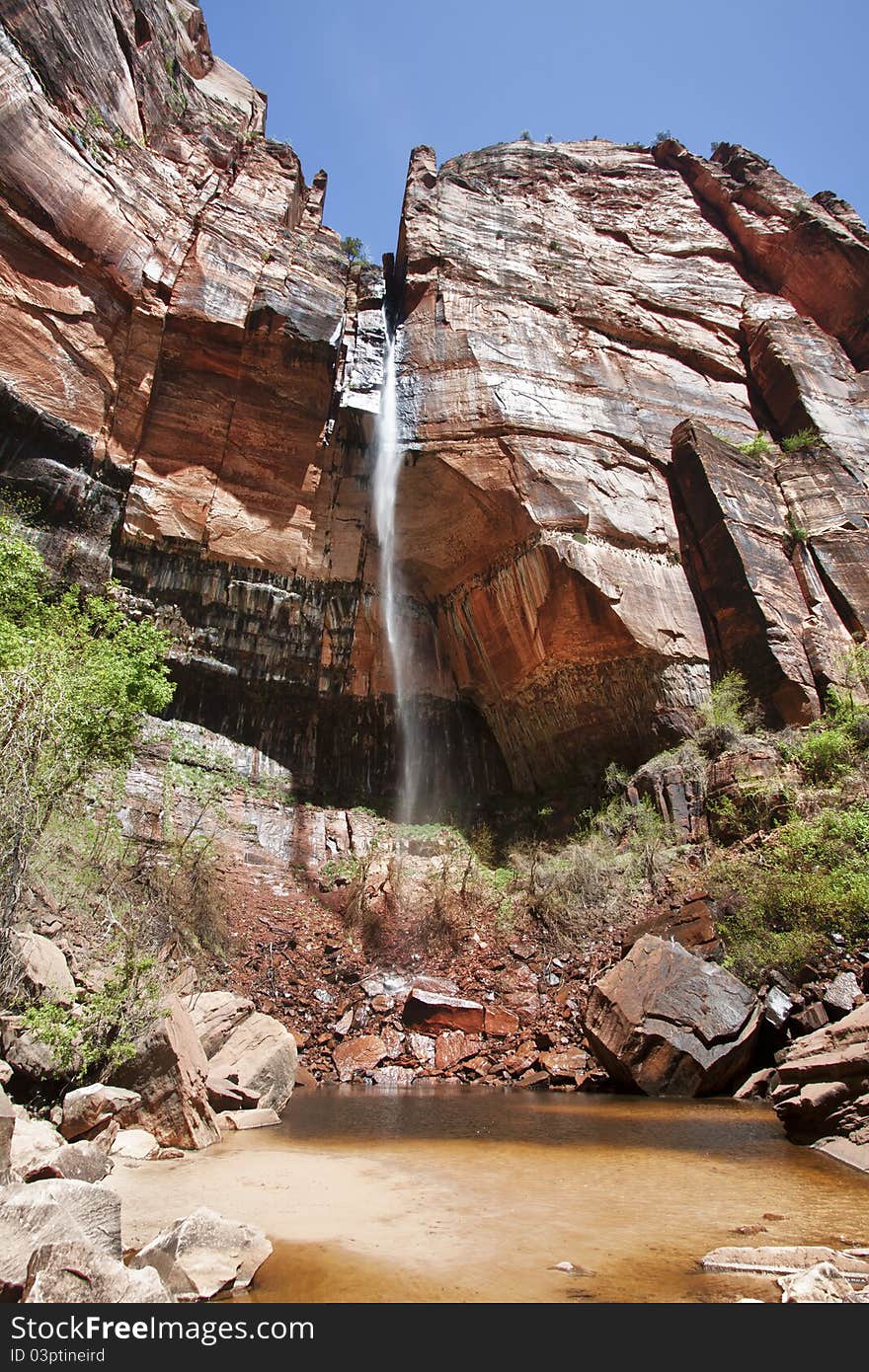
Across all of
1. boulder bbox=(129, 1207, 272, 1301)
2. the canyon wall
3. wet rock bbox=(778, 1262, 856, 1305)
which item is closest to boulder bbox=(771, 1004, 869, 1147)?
wet rock bbox=(778, 1262, 856, 1305)

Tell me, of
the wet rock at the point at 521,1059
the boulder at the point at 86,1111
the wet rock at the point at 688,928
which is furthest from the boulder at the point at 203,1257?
the wet rock at the point at 688,928

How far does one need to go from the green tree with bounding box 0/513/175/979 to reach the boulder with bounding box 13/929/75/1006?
0.30m

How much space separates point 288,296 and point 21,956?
54.1 ft

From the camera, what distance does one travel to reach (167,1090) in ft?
17.4

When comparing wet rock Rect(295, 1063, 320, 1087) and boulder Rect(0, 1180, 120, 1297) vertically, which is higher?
boulder Rect(0, 1180, 120, 1297)

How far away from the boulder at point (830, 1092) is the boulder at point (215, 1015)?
5.67 metres

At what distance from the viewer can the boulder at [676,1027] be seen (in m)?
7.42

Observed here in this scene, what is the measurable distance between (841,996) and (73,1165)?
24.1ft

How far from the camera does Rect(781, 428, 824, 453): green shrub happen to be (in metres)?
19.7

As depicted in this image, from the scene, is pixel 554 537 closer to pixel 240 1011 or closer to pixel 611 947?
pixel 611 947

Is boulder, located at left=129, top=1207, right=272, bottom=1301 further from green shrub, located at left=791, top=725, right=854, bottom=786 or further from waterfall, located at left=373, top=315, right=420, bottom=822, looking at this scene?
waterfall, located at left=373, top=315, right=420, bottom=822

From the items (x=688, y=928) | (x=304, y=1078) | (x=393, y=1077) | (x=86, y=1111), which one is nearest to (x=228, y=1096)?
(x=86, y=1111)

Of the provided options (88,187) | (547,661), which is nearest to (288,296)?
(88,187)

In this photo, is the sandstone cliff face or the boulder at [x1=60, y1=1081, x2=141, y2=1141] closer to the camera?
A: the boulder at [x1=60, y1=1081, x2=141, y2=1141]
